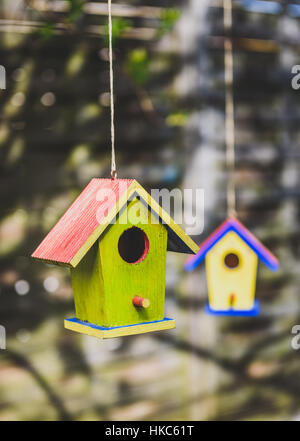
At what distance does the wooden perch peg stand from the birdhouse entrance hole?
0.41 feet

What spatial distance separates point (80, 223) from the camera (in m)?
1.73

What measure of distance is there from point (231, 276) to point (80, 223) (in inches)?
33.1

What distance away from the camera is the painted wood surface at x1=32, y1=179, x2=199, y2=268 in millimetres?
1642

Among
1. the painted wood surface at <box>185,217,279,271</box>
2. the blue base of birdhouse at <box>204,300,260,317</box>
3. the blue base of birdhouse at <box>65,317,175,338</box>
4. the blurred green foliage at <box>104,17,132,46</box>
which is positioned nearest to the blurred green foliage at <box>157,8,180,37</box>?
the blurred green foliage at <box>104,17,132,46</box>

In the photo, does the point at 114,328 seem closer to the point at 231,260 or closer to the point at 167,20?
the point at 231,260

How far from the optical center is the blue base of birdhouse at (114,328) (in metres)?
1.65

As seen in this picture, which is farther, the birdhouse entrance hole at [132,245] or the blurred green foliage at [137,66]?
the blurred green foliage at [137,66]

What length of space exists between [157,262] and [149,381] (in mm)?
1616

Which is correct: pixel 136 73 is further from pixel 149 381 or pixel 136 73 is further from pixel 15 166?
pixel 149 381

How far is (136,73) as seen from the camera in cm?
301
